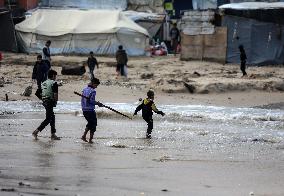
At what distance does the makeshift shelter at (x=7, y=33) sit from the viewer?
130 ft

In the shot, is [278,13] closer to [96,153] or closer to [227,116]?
[227,116]

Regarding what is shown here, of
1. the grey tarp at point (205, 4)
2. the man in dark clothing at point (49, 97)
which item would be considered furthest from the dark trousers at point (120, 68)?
the grey tarp at point (205, 4)

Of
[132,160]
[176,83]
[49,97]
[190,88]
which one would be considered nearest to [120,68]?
[176,83]

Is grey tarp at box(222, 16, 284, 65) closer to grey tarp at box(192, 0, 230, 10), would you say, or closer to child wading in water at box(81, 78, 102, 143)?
grey tarp at box(192, 0, 230, 10)

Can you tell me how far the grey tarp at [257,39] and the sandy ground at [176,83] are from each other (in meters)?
1.07

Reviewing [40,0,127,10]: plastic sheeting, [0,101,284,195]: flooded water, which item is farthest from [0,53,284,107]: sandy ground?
[40,0,127,10]: plastic sheeting

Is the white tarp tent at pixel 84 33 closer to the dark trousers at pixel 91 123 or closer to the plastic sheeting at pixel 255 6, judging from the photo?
the plastic sheeting at pixel 255 6

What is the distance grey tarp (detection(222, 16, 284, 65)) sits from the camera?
108ft

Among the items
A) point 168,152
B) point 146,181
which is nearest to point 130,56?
point 168,152

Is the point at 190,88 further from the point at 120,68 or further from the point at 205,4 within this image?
the point at 205,4

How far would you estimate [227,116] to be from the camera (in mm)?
18031

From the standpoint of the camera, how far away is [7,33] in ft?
131

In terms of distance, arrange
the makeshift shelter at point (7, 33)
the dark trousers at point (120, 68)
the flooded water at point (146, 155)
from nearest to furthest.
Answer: the flooded water at point (146, 155)
the dark trousers at point (120, 68)
the makeshift shelter at point (7, 33)

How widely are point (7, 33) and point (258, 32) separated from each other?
47.5ft
